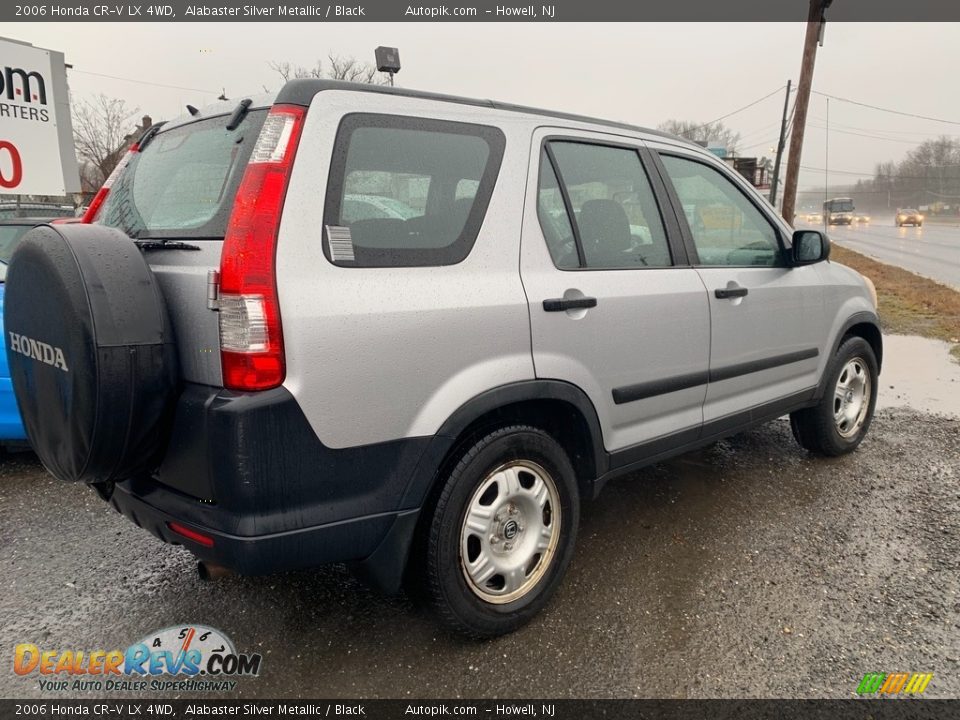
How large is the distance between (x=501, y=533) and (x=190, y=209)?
1.59 meters

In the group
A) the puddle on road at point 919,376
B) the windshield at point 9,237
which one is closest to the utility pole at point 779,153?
the puddle on road at point 919,376

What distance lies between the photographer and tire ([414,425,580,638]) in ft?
7.36

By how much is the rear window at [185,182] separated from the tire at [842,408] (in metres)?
3.56

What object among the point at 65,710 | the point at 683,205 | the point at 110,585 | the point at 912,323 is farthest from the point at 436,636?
the point at 912,323

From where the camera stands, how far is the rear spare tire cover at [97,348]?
184 cm

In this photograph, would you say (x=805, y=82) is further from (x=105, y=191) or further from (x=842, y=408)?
(x=105, y=191)

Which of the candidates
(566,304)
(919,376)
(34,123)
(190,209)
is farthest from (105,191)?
(34,123)

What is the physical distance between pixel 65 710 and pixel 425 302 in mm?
1816

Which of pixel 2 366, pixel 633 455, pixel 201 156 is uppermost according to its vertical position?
pixel 201 156

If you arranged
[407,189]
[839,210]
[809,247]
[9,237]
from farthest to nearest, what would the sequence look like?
[839,210] < [9,237] < [809,247] < [407,189]

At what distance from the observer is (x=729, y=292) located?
10.4ft

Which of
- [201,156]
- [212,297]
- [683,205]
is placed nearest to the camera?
[212,297]

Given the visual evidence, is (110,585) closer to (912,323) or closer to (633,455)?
(633,455)

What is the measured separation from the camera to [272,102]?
209 centimetres
